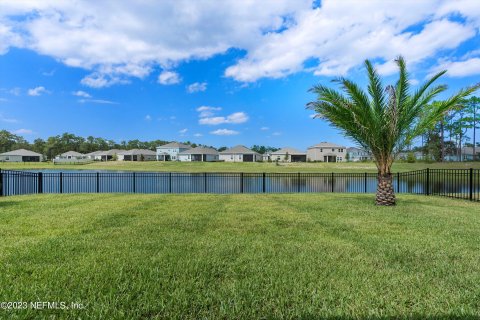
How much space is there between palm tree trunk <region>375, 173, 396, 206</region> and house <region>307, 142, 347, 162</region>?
69276 mm

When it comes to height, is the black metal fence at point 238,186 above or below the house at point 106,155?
below

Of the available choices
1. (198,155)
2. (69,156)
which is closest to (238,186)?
(198,155)

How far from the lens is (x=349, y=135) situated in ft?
36.7

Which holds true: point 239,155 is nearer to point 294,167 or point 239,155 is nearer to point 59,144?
point 294,167

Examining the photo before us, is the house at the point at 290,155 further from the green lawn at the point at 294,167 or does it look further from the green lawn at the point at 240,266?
the green lawn at the point at 240,266

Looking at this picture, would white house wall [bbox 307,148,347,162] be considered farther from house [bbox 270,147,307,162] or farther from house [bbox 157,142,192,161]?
house [bbox 157,142,192,161]

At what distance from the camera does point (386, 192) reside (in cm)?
1002

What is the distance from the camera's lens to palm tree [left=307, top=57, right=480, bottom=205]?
10.1 metres

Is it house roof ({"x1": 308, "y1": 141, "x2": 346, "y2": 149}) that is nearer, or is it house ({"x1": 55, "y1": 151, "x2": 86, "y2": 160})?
house roof ({"x1": 308, "y1": 141, "x2": 346, "y2": 149})

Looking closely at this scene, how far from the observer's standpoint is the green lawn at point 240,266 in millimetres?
2934

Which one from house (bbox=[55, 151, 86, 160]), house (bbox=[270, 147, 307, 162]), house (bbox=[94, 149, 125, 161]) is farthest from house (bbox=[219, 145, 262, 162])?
house (bbox=[55, 151, 86, 160])

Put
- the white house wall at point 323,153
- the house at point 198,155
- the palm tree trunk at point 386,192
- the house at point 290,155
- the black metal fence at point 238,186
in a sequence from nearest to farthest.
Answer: the palm tree trunk at point 386,192
the black metal fence at point 238,186
the white house wall at point 323,153
the house at point 198,155
the house at point 290,155

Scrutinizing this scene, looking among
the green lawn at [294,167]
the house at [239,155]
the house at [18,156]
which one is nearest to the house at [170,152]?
the house at [239,155]

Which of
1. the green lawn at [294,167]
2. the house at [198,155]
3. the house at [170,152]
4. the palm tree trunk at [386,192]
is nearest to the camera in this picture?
the palm tree trunk at [386,192]
